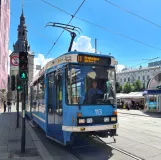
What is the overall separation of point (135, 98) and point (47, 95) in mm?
32337

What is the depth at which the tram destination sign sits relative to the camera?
795cm

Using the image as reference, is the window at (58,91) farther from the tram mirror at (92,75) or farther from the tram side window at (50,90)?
the tram mirror at (92,75)

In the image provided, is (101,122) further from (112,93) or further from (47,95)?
(47,95)

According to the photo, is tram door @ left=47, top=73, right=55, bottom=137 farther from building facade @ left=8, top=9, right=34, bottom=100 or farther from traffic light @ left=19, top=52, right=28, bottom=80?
building facade @ left=8, top=9, right=34, bottom=100

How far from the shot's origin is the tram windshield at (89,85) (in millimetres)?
7633

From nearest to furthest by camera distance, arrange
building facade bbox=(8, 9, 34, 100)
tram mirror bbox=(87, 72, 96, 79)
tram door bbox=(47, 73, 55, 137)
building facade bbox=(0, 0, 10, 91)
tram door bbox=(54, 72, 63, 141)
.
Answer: tram mirror bbox=(87, 72, 96, 79) < tram door bbox=(54, 72, 63, 141) < tram door bbox=(47, 73, 55, 137) < building facade bbox=(8, 9, 34, 100) < building facade bbox=(0, 0, 10, 91)

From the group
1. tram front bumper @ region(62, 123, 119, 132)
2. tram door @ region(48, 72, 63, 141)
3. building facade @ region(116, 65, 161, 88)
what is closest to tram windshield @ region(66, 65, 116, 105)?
tram door @ region(48, 72, 63, 141)

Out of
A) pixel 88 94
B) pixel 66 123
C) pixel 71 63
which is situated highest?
pixel 71 63

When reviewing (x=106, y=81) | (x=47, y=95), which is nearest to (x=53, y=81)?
(x=47, y=95)

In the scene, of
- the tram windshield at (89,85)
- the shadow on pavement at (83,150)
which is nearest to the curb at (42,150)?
the shadow on pavement at (83,150)

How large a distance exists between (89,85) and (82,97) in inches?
17.8

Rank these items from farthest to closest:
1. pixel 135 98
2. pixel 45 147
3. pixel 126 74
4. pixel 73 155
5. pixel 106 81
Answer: pixel 126 74
pixel 135 98
pixel 45 147
pixel 106 81
pixel 73 155

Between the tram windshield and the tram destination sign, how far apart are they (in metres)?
0.18

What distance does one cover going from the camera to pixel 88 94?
7723 mm
